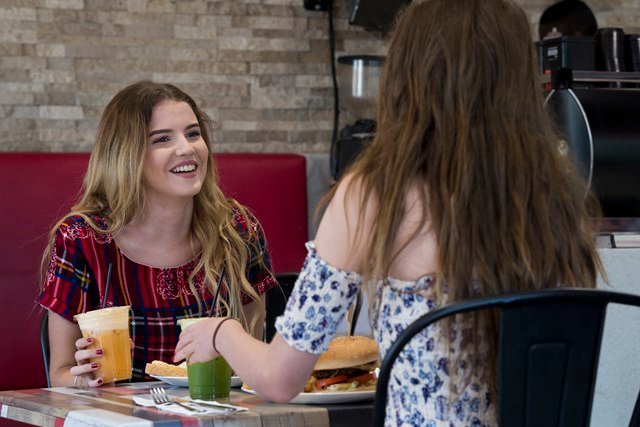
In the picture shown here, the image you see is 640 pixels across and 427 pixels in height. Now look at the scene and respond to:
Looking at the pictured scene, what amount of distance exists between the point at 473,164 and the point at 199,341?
1.96 feet

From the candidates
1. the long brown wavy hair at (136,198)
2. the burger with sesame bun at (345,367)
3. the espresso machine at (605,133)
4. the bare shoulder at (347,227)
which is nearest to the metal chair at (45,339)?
the long brown wavy hair at (136,198)

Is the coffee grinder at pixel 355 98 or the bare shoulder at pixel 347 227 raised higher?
the coffee grinder at pixel 355 98

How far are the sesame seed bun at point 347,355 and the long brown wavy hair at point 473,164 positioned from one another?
1.13 ft

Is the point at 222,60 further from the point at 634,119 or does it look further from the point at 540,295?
the point at 540,295

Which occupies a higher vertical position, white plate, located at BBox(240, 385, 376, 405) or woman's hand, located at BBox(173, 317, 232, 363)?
woman's hand, located at BBox(173, 317, 232, 363)

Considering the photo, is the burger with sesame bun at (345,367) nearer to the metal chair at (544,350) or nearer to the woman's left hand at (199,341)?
the woman's left hand at (199,341)

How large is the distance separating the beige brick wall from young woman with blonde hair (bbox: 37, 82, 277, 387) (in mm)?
1328

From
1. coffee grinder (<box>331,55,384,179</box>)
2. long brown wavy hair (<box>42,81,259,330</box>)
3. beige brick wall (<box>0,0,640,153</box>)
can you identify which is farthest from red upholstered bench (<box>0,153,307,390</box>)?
long brown wavy hair (<box>42,81,259,330</box>)

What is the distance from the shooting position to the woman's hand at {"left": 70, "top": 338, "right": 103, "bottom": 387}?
2123 millimetres

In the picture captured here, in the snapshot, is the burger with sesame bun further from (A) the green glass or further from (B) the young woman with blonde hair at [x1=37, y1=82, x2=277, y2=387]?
(B) the young woman with blonde hair at [x1=37, y1=82, x2=277, y2=387]

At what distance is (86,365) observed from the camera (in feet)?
7.06

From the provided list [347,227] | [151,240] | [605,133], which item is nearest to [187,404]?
[347,227]

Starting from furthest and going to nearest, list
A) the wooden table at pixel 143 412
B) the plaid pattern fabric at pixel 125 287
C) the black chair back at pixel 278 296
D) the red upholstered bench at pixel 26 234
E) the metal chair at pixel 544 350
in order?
the red upholstered bench at pixel 26 234, the black chair back at pixel 278 296, the plaid pattern fabric at pixel 125 287, the wooden table at pixel 143 412, the metal chair at pixel 544 350

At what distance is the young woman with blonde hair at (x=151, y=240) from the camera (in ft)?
8.48
